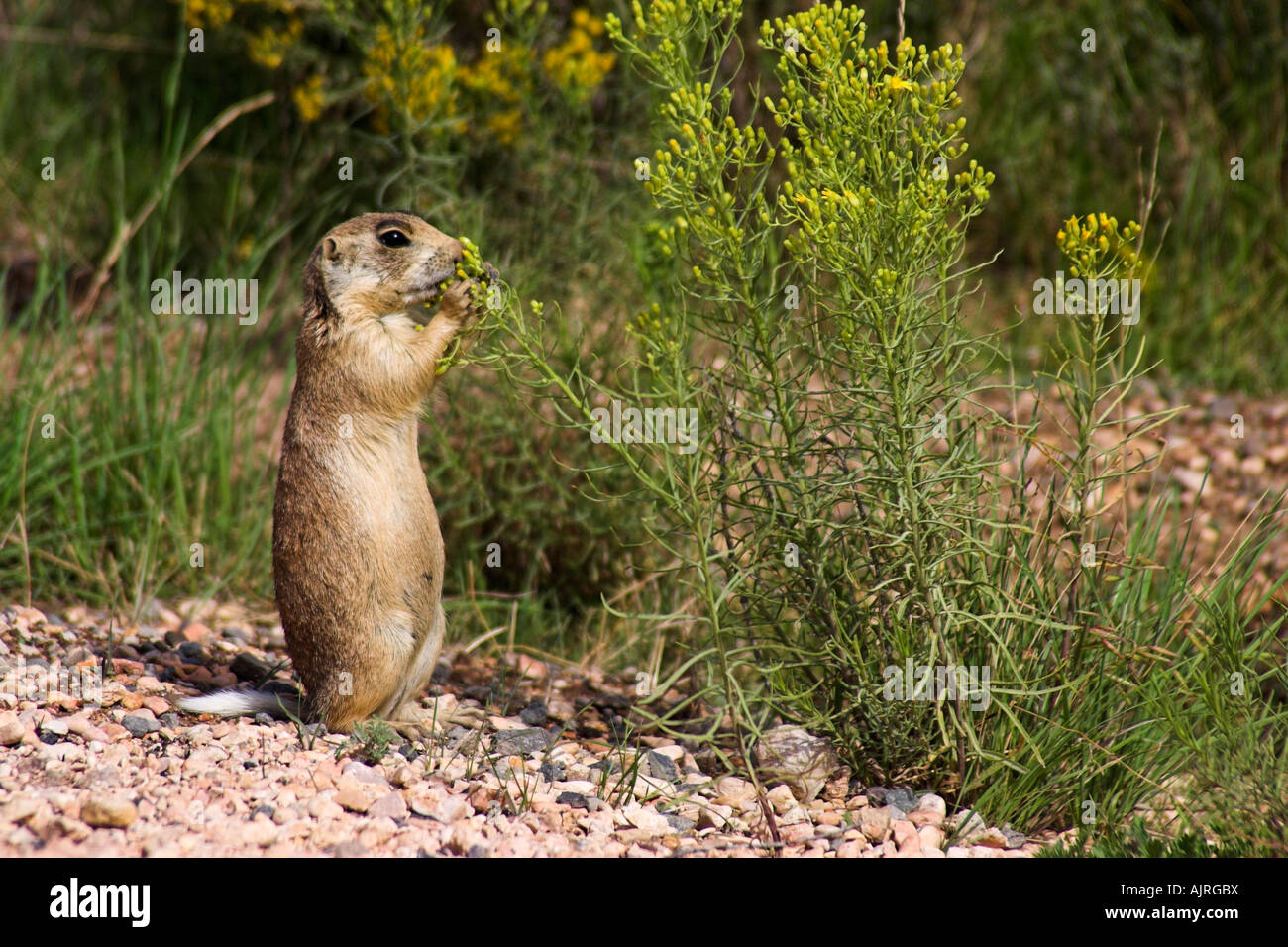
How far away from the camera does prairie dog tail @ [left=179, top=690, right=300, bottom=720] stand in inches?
164

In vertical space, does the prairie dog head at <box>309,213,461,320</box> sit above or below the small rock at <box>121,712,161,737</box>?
above

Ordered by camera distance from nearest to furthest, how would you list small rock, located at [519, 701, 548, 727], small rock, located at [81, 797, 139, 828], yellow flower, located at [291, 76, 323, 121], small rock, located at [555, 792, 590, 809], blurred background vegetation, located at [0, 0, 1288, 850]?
small rock, located at [81, 797, 139, 828] → small rock, located at [555, 792, 590, 809] → small rock, located at [519, 701, 548, 727] → blurred background vegetation, located at [0, 0, 1288, 850] → yellow flower, located at [291, 76, 323, 121]

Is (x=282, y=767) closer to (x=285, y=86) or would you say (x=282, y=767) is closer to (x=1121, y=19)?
(x=285, y=86)

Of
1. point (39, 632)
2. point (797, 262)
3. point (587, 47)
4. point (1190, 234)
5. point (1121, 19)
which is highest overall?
point (1121, 19)

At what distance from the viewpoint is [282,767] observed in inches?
149

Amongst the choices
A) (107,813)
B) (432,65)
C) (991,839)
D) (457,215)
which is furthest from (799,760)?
(432,65)

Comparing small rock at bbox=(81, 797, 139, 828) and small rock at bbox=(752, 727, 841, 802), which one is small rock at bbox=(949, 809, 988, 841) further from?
small rock at bbox=(81, 797, 139, 828)

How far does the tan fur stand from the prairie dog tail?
15 cm

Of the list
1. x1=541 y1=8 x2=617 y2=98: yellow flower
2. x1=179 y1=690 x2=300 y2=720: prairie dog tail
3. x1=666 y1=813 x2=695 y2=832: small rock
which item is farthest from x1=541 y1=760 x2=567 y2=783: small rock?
x1=541 y1=8 x2=617 y2=98: yellow flower

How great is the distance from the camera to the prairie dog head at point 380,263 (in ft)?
13.8

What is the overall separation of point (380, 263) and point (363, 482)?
73 centimetres

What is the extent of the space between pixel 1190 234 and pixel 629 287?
3.96m
